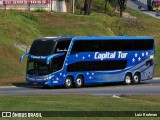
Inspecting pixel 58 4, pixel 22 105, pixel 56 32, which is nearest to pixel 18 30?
pixel 56 32

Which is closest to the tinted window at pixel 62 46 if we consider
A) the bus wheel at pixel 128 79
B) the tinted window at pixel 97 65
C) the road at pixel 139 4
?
the tinted window at pixel 97 65

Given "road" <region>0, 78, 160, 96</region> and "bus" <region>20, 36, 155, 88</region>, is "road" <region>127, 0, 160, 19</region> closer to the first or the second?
"bus" <region>20, 36, 155, 88</region>

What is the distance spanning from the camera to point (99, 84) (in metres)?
45.3

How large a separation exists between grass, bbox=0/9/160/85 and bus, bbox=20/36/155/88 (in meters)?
4.97

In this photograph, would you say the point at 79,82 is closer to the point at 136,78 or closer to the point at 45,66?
the point at 45,66

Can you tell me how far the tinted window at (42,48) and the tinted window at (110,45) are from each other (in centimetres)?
162

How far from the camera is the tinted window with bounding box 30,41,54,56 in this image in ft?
129

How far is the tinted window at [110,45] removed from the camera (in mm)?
40781

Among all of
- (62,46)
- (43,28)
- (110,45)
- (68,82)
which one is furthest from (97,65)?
(43,28)

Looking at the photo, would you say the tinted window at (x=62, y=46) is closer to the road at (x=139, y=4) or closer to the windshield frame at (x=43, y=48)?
the windshield frame at (x=43, y=48)

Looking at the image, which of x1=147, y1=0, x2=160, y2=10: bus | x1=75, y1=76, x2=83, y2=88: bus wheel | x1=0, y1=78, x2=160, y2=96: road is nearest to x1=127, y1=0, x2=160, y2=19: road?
x1=147, y1=0, x2=160, y2=10: bus

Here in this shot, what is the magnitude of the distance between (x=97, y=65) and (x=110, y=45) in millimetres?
1749

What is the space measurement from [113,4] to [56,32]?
42.8 m

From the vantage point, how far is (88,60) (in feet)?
136
